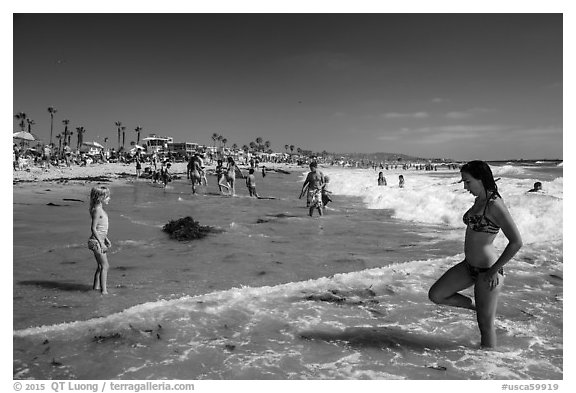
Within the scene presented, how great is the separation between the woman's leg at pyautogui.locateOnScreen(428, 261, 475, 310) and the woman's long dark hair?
807mm

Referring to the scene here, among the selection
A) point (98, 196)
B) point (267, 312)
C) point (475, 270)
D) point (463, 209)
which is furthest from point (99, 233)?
point (463, 209)

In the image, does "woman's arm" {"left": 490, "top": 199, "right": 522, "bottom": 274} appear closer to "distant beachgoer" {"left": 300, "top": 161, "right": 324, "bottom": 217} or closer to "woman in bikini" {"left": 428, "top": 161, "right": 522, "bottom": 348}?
"woman in bikini" {"left": 428, "top": 161, "right": 522, "bottom": 348}

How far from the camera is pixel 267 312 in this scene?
5207 mm

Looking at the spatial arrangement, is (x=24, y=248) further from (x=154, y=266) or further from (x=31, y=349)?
(x=31, y=349)

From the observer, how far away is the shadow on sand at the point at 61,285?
20.0 ft

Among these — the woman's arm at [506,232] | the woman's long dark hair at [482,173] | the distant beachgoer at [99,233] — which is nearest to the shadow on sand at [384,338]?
the woman's arm at [506,232]

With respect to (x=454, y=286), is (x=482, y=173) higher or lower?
higher

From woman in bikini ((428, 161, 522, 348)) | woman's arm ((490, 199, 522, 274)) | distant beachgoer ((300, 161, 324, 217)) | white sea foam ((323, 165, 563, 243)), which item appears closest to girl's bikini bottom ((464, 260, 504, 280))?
woman in bikini ((428, 161, 522, 348))

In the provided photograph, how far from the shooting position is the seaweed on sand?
1012 centimetres

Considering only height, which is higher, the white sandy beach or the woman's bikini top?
the white sandy beach

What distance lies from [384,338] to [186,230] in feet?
22.9

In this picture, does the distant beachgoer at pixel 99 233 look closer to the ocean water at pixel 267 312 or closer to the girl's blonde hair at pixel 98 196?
the girl's blonde hair at pixel 98 196

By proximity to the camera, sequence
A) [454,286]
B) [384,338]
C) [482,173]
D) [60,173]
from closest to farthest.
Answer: [482,173] < [454,286] < [384,338] < [60,173]

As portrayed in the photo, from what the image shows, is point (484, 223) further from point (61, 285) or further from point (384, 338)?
point (61, 285)
